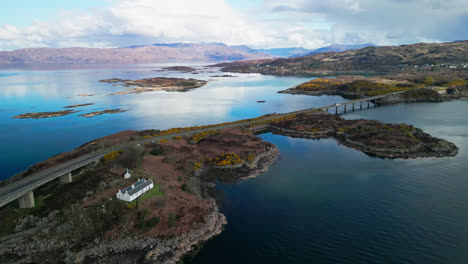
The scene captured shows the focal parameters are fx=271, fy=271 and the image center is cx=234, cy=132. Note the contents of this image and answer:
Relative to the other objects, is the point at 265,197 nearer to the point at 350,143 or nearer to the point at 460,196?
the point at 460,196

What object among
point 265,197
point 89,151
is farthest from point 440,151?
point 89,151

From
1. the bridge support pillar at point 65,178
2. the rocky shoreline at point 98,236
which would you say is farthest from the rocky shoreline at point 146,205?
the bridge support pillar at point 65,178

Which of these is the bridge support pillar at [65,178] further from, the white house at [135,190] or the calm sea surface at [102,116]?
the calm sea surface at [102,116]

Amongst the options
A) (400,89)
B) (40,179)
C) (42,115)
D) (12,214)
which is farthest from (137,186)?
(400,89)

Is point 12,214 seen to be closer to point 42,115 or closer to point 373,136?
point 373,136

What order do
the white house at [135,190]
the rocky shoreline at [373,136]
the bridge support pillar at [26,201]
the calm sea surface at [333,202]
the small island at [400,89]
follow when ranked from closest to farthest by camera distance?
the calm sea surface at [333,202], the bridge support pillar at [26,201], the white house at [135,190], the rocky shoreline at [373,136], the small island at [400,89]

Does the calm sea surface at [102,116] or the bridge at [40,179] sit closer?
the bridge at [40,179]

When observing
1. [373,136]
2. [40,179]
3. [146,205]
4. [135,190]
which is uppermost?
[40,179]
